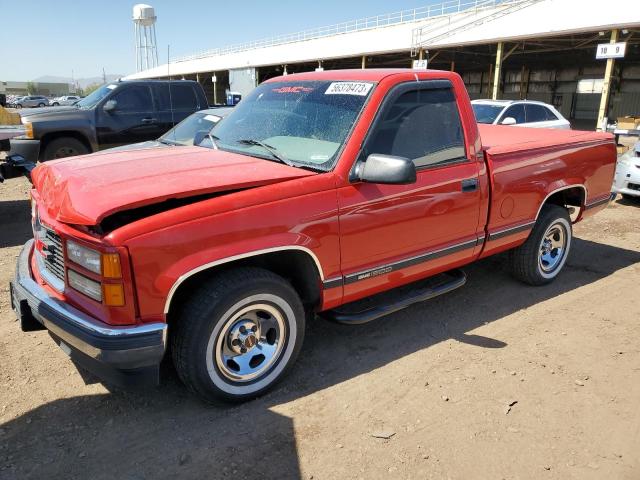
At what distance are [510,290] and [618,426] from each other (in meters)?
2.10

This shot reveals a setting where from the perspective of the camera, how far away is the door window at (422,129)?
3465 millimetres

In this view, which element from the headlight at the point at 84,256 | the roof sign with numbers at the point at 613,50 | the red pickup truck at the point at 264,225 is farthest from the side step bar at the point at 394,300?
the roof sign with numbers at the point at 613,50

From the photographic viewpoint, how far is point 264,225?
9.33 ft

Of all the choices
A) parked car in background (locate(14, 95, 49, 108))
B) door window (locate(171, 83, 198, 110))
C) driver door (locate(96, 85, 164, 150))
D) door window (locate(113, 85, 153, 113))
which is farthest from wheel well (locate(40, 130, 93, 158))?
parked car in background (locate(14, 95, 49, 108))

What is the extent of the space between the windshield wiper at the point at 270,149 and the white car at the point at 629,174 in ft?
24.3

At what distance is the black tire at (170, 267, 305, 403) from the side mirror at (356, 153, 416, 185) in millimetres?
844

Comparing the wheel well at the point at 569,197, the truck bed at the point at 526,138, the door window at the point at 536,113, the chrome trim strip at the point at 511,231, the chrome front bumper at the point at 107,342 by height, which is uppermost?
the door window at the point at 536,113

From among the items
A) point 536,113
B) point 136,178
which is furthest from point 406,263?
point 536,113

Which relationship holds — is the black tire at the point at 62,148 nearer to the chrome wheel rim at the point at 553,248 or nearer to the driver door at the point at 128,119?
the driver door at the point at 128,119

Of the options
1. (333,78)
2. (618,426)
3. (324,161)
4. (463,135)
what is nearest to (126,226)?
(324,161)

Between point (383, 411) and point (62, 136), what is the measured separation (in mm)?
8004

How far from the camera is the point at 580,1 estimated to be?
21.7 meters

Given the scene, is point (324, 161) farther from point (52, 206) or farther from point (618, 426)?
point (618, 426)

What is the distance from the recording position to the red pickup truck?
2588 mm
